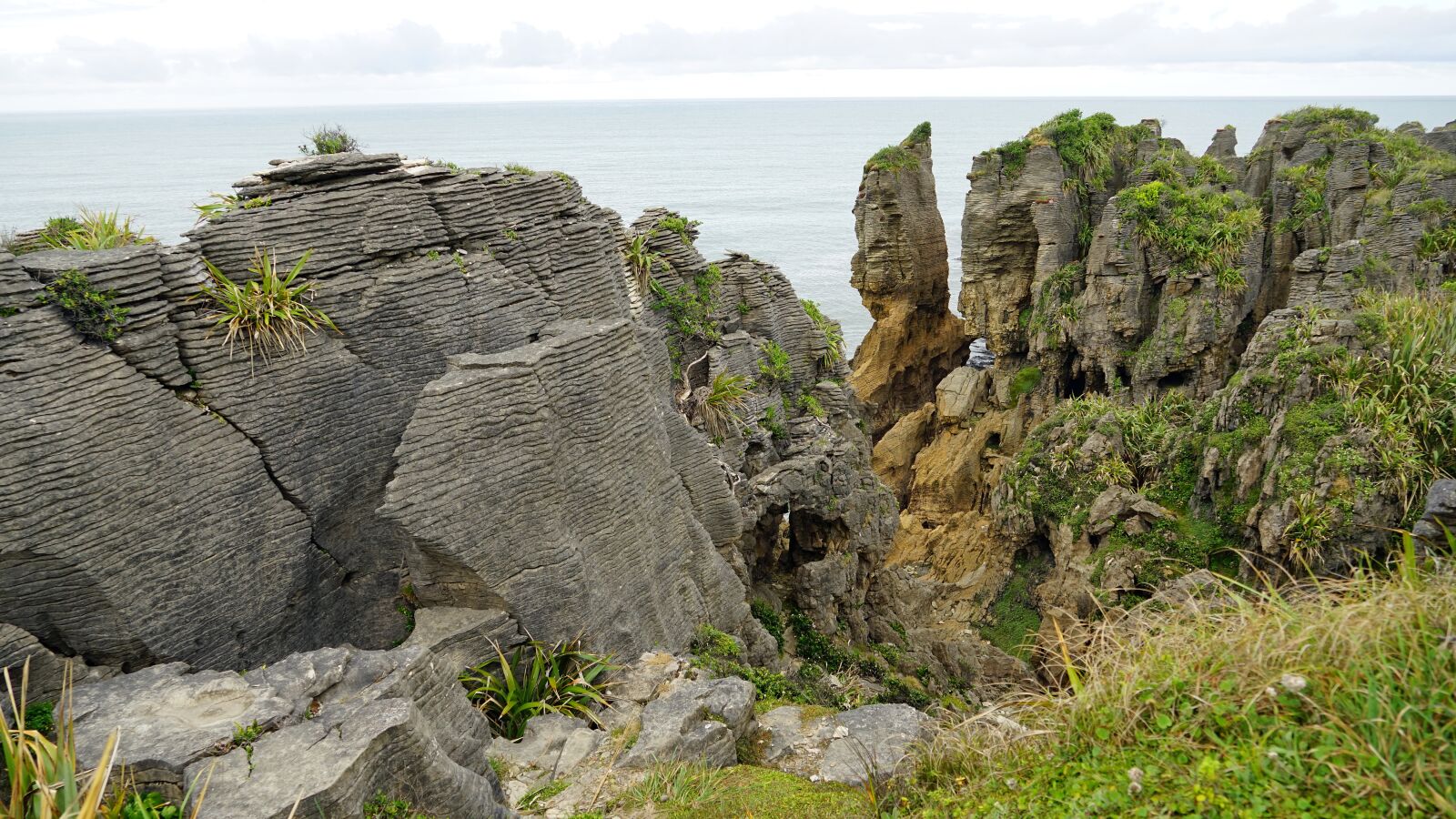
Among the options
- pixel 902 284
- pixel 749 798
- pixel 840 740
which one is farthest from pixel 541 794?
pixel 902 284

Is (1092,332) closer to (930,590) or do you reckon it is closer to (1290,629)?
(930,590)

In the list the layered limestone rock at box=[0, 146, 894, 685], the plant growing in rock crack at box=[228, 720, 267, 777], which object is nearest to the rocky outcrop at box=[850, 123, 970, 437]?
the layered limestone rock at box=[0, 146, 894, 685]

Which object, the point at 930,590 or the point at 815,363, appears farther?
the point at 930,590

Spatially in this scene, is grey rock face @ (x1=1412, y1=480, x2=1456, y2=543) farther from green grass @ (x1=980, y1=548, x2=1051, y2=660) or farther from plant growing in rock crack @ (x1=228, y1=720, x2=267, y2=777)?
green grass @ (x1=980, y1=548, x2=1051, y2=660)

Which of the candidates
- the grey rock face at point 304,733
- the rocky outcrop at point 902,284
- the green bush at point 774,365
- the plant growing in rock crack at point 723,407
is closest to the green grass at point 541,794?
the grey rock face at point 304,733

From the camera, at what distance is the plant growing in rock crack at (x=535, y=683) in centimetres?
1159

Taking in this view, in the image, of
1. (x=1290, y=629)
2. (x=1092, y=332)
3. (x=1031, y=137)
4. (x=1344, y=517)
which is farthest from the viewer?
(x=1031, y=137)

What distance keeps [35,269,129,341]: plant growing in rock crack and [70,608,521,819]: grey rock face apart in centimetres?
363

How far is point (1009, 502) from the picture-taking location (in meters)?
24.8

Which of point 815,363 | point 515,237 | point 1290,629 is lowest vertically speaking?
point 815,363

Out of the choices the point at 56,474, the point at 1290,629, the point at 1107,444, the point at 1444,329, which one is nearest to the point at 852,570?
the point at 1107,444

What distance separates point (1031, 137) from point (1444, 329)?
66.5 feet

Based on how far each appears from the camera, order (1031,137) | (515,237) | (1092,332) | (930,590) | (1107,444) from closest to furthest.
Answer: (515,237)
(1107,444)
(930,590)
(1092,332)
(1031,137)

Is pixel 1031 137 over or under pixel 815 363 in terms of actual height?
over
